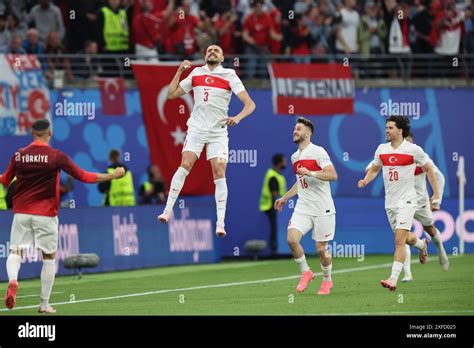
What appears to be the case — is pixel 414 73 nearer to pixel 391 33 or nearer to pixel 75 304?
pixel 391 33

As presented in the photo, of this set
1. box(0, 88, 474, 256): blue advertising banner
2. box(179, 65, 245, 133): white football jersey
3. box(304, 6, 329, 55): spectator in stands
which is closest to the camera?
box(179, 65, 245, 133): white football jersey

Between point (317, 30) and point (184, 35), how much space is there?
388 centimetres

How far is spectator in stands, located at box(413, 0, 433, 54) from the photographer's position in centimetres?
3506

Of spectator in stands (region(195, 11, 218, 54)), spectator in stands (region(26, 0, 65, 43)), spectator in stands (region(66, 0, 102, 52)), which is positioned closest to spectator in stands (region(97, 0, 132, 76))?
spectator in stands (region(66, 0, 102, 52))

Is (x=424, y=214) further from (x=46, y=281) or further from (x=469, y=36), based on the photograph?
(x=469, y=36)

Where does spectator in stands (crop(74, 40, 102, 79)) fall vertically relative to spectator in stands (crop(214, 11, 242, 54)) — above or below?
below

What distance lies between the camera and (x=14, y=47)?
98.8ft

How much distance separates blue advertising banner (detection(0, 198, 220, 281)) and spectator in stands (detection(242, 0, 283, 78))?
3.75 metres

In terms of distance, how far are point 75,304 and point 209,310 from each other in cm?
230

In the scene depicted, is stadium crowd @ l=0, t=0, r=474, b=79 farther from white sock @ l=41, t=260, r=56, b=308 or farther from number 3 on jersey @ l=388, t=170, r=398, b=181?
white sock @ l=41, t=260, r=56, b=308

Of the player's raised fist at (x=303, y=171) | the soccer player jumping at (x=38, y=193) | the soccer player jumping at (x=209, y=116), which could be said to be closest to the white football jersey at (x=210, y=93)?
the soccer player jumping at (x=209, y=116)

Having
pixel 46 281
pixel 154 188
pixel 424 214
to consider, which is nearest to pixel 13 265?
pixel 46 281
